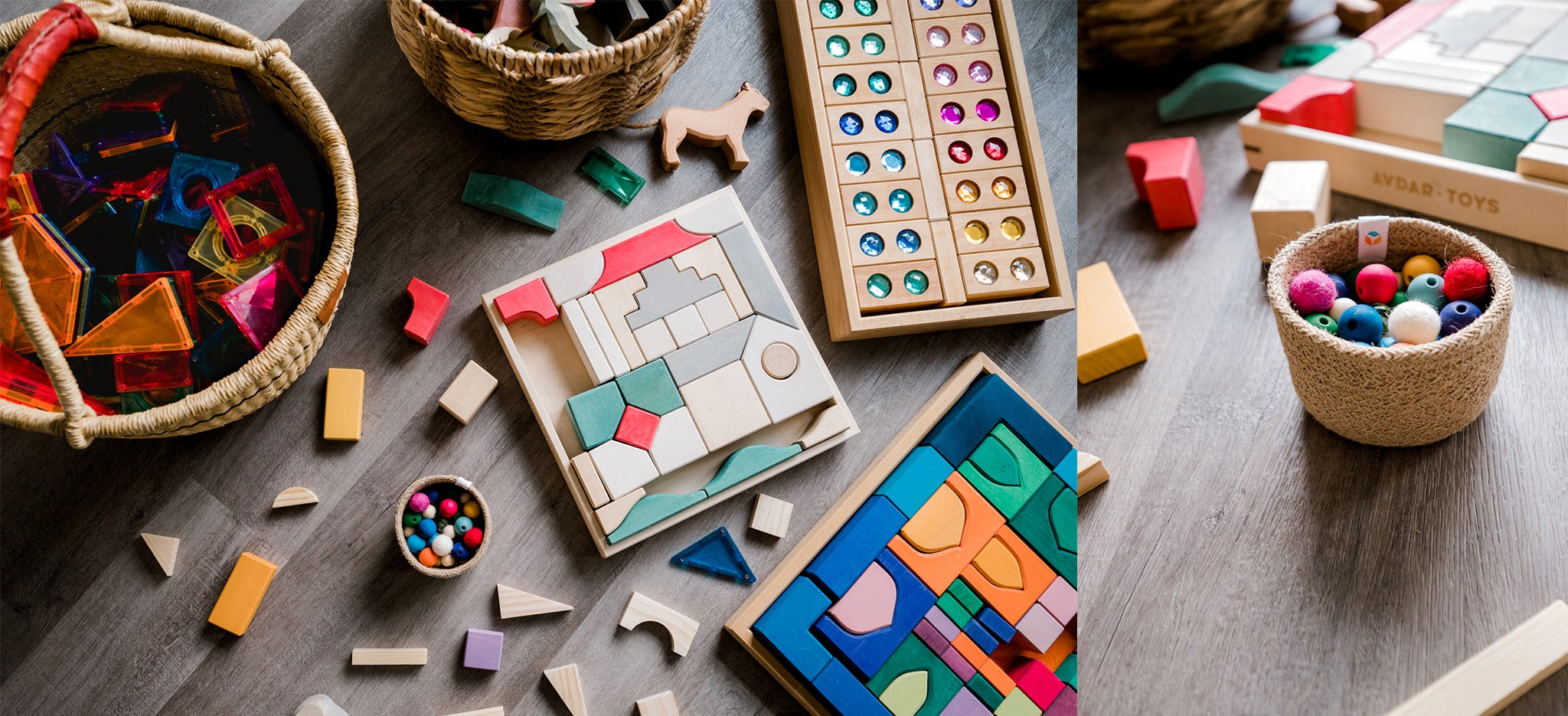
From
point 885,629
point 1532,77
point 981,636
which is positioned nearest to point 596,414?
point 885,629

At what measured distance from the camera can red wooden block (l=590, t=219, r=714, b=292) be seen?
1.17 metres

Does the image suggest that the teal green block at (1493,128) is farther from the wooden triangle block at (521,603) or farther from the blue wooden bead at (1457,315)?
the wooden triangle block at (521,603)

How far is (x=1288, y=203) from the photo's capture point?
1353mm

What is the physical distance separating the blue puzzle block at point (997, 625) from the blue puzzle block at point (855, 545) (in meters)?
0.14

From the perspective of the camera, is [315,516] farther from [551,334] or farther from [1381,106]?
[1381,106]

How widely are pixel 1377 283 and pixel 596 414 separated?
3.13 ft

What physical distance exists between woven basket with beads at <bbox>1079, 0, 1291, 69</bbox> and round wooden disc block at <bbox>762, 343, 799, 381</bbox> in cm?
74

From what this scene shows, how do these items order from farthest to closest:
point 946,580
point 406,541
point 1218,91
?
point 1218,91 < point 946,580 < point 406,541

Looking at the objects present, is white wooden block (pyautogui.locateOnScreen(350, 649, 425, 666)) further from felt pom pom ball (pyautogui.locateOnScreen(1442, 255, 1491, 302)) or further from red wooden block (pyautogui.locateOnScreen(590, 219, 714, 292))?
felt pom pom ball (pyautogui.locateOnScreen(1442, 255, 1491, 302))

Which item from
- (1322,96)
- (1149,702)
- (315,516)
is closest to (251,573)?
(315,516)

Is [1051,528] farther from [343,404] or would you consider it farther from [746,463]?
[343,404]

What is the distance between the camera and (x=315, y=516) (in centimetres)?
113

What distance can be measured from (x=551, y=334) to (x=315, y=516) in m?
0.33

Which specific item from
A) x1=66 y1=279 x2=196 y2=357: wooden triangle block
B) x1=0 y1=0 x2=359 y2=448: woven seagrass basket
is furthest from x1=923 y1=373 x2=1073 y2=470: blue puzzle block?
x1=66 y1=279 x2=196 y2=357: wooden triangle block
